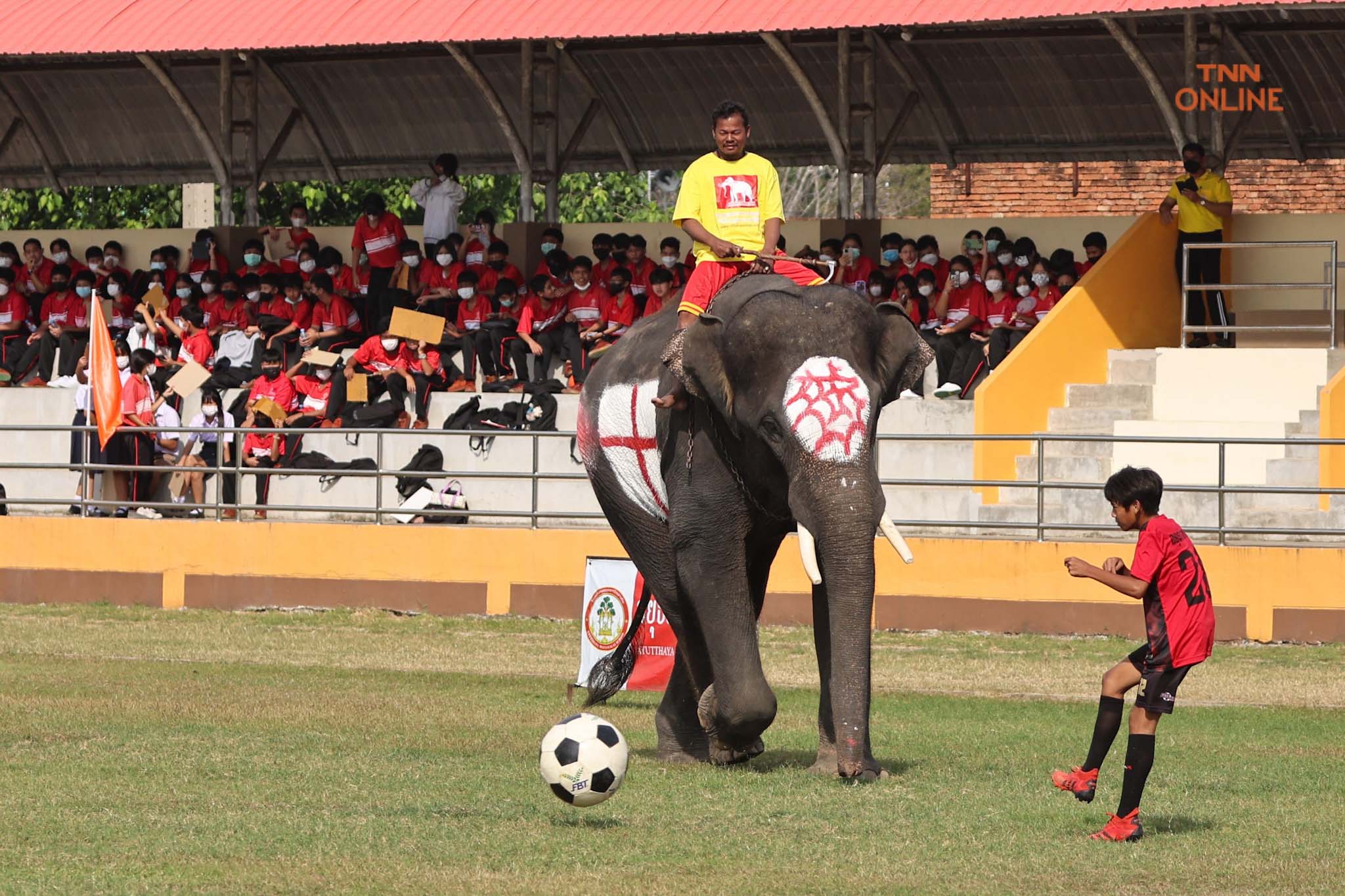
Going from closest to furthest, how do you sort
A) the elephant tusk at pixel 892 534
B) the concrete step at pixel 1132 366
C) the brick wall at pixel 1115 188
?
the elephant tusk at pixel 892 534 → the concrete step at pixel 1132 366 → the brick wall at pixel 1115 188

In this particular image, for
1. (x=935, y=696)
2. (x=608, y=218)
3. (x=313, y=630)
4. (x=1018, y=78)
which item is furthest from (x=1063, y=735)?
(x=608, y=218)

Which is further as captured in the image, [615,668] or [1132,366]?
[1132,366]

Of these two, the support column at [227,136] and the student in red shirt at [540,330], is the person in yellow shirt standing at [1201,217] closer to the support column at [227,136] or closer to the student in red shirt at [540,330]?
the student in red shirt at [540,330]

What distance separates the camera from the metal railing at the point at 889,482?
714 inches

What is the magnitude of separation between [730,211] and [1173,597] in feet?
12.5

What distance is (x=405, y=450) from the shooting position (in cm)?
2289

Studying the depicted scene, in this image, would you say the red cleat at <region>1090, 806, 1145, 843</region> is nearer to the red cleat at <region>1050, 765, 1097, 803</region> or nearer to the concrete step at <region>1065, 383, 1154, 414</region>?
the red cleat at <region>1050, 765, 1097, 803</region>

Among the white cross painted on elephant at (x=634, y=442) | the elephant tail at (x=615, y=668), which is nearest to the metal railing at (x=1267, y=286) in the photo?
the elephant tail at (x=615, y=668)

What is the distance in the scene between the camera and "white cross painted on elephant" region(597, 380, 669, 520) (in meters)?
11.3

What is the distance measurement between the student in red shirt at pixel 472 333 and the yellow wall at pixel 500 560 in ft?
11.6

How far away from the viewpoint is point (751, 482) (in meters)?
10.7

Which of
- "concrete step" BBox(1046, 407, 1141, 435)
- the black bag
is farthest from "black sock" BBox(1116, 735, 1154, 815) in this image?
the black bag

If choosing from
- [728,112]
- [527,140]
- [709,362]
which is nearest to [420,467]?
[527,140]

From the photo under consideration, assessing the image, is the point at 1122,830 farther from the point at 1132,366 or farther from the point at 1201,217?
the point at 1201,217
